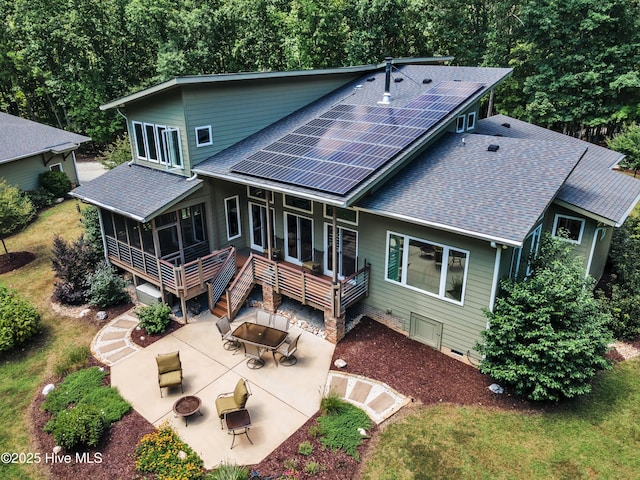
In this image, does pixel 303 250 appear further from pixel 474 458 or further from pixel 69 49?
pixel 69 49

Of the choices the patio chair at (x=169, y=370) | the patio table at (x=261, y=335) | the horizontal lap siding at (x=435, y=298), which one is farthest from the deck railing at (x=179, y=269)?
the horizontal lap siding at (x=435, y=298)

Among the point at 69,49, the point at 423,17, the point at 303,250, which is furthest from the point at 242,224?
the point at 69,49

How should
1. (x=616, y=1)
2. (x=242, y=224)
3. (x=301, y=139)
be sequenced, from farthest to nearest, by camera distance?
(x=616, y=1) < (x=242, y=224) < (x=301, y=139)

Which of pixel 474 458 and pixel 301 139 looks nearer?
pixel 474 458

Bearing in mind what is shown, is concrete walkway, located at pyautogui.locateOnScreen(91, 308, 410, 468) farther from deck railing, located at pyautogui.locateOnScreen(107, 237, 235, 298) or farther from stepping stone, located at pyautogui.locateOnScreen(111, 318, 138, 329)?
deck railing, located at pyautogui.locateOnScreen(107, 237, 235, 298)

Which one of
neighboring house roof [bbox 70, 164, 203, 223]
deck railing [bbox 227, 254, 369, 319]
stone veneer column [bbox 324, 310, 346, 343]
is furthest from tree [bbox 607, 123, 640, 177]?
neighboring house roof [bbox 70, 164, 203, 223]

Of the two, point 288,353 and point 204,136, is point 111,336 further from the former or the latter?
point 204,136
